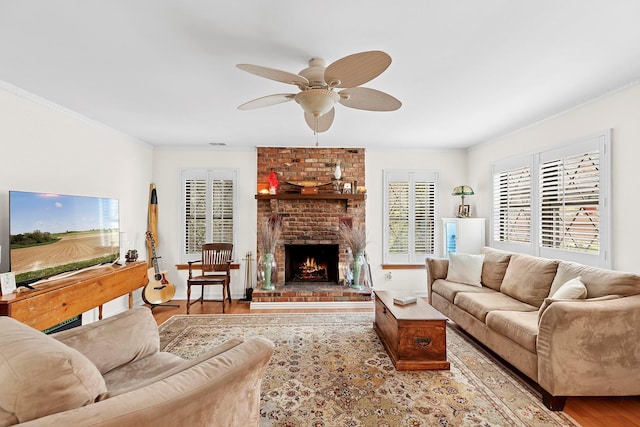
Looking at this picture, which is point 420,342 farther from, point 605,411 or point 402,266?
point 402,266

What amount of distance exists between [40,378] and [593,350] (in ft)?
9.55

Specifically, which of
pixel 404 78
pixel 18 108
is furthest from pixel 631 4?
pixel 18 108

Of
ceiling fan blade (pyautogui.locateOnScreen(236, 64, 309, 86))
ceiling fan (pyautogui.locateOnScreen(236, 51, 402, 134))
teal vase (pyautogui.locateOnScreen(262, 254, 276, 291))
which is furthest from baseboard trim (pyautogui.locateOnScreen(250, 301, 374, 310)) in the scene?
ceiling fan blade (pyautogui.locateOnScreen(236, 64, 309, 86))

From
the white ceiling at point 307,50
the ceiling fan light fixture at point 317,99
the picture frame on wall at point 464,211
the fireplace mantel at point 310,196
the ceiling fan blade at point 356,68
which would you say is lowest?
the picture frame on wall at point 464,211

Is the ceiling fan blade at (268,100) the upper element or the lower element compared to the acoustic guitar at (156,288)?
upper

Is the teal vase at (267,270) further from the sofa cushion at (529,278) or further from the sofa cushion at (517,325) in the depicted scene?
the sofa cushion at (529,278)

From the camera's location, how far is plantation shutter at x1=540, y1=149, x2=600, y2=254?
286 centimetres

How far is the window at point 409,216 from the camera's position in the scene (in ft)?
16.7

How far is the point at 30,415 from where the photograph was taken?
893 mm

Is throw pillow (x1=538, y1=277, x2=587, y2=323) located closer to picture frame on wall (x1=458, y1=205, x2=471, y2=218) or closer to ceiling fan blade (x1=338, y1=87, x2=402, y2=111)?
ceiling fan blade (x1=338, y1=87, x2=402, y2=111)

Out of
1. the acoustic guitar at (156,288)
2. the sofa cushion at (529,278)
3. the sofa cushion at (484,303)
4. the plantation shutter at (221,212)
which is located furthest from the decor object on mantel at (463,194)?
the acoustic guitar at (156,288)

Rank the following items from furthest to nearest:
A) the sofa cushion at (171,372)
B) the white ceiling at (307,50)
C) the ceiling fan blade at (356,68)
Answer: the white ceiling at (307,50), the ceiling fan blade at (356,68), the sofa cushion at (171,372)

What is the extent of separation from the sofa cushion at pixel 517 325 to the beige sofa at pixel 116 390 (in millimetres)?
2016

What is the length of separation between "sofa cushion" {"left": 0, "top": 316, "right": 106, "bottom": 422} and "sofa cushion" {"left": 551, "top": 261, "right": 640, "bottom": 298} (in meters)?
3.15
